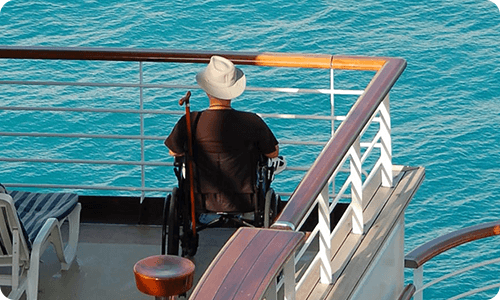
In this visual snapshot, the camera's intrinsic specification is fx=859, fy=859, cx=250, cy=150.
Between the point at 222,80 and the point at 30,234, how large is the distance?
0.89 m

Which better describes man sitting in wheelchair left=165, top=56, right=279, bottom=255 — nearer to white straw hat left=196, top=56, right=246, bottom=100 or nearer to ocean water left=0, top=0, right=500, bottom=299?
white straw hat left=196, top=56, right=246, bottom=100

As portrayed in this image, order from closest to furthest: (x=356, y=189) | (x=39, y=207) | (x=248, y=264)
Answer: (x=248, y=264), (x=356, y=189), (x=39, y=207)

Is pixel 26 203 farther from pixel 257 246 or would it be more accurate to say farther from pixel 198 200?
pixel 257 246

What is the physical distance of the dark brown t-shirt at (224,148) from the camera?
10.2 ft

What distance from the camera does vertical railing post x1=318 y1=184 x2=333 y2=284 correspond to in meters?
2.10

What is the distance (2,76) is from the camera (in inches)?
650

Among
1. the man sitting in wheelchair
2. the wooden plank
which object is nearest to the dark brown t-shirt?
the man sitting in wheelchair

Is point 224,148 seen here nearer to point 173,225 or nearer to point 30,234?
point 173,225

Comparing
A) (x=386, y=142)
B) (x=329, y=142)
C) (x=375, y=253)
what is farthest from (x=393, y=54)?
(x=329, y=142)

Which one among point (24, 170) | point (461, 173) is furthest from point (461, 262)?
point (24, 170)

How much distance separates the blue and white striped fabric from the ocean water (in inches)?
405

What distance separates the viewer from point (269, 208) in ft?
10.3

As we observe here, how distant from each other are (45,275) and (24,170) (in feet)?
39.1

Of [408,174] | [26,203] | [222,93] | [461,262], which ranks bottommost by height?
[461,262]
